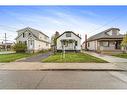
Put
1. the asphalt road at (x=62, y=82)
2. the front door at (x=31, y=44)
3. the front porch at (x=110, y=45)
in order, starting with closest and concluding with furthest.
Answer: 1. the asphalt road at (x=62, y=82)
2. the front porch at (x=110, y=45)
3. the front door at (x=31, y=44)

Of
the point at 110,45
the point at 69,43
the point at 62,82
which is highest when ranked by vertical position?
the point at 69,43

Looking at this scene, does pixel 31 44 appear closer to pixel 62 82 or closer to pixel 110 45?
pixel 110 45

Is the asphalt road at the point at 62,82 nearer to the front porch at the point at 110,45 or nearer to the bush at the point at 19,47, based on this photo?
the bush at the point at 19,47

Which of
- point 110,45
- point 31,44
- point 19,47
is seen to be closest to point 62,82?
point 19,47

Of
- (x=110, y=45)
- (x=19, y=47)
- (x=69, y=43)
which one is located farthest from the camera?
(x=69, y=43)

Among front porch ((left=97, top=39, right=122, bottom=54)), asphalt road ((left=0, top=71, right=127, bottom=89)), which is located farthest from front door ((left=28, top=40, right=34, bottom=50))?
asphalt road ((left=0, top=71, right=127, bottom=89))

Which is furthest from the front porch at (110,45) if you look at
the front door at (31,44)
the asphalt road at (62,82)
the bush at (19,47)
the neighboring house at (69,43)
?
the asphalt road at (62,82)

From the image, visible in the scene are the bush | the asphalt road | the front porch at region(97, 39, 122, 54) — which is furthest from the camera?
the front porch at region(97, 39, 122, 54)

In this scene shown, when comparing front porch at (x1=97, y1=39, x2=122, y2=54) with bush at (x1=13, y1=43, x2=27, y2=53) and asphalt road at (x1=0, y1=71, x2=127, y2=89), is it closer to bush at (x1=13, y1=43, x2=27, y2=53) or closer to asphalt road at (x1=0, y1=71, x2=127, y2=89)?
bush at (x1=13, y1=43, x2=27, y2=53)

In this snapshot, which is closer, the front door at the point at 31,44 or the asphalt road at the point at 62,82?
the asphalt road at the point at 62,82

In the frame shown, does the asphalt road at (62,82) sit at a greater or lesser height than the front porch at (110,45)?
lesser

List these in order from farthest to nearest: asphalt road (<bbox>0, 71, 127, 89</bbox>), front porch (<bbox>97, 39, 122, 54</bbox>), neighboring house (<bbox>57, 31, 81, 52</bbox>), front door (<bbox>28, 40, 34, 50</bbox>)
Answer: neighboring house (<bbox>57, 31, 81, 52</bbox>) < front door (<bbox>28, 40, 34, 50</bbox>) < front porch (<bbox>97, 39, 122, 54</bbox>) < asphalt road (<bbox>0, 71, 127, 89</bbox>)
